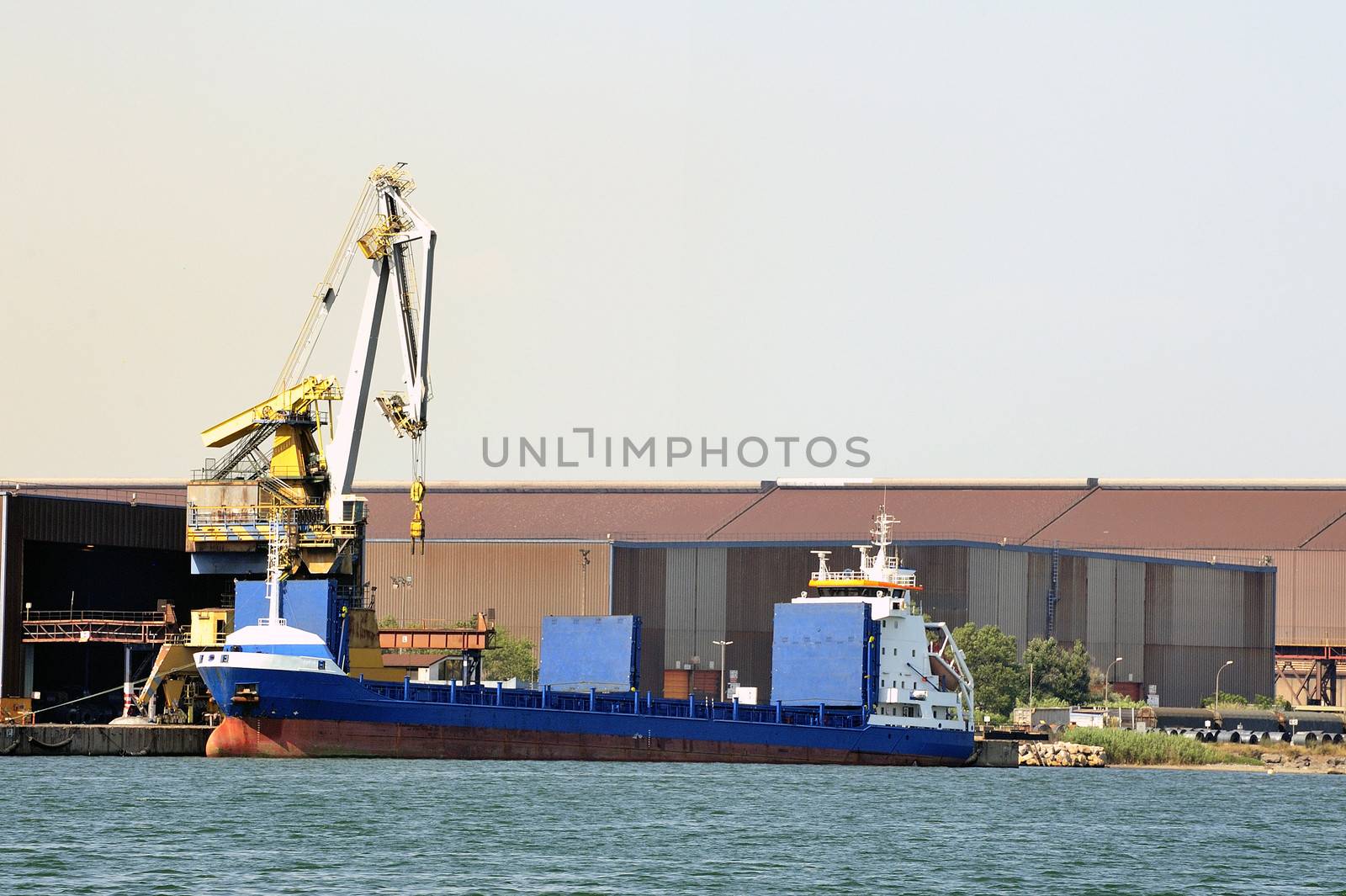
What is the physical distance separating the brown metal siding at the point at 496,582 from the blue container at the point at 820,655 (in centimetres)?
3739

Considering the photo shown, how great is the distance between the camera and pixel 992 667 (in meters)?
111

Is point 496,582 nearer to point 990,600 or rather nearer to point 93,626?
point 990,600

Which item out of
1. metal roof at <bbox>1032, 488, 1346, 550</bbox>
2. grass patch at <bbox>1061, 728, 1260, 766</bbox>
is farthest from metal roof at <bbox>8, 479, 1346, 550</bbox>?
grass patch at <bbox>1061, 728, 1260, 766</bbox>

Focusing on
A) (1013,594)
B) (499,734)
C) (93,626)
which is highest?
(1013,594)

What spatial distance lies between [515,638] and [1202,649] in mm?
38008

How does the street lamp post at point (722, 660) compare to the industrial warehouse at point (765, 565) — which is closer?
the industrial warehouse at point (765, 565)

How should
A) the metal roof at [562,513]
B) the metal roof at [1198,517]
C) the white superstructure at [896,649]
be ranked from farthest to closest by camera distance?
the metal roof at [1198,517], the metal roof at [562,513], the white superstructure at [896,649]

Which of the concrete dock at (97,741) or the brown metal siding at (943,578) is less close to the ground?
the brown metal siding at (943,578)

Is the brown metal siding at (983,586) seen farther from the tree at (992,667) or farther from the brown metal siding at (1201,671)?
the brown metal siding at (1201,671)

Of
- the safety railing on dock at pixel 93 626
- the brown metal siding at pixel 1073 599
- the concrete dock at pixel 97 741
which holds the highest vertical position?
the brown metal siding at pixel 1073 599

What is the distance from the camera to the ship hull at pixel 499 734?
234 ft

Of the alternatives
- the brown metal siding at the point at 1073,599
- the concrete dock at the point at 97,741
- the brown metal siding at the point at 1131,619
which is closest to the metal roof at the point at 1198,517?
the brown metal siding at the point at 1131,619

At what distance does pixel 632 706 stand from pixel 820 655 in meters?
6.88

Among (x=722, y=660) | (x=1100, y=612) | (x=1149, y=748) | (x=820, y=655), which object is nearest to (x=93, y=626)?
(x=820, y=655)
